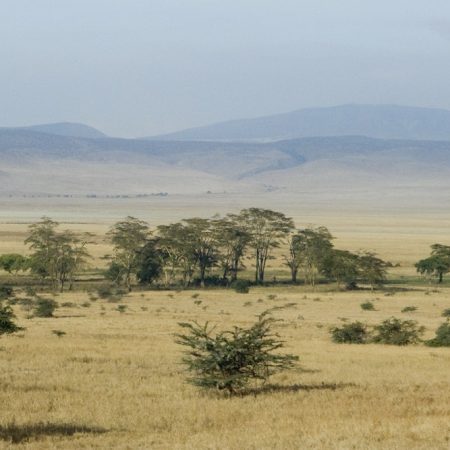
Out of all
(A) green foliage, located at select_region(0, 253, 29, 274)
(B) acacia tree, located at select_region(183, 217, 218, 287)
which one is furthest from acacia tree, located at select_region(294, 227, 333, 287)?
(A) green foliage, located at select_region(0, 253, 29, 274)

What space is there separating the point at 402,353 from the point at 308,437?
18.4 meters

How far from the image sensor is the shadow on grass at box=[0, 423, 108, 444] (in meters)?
17.0

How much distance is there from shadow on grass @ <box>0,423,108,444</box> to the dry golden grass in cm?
10

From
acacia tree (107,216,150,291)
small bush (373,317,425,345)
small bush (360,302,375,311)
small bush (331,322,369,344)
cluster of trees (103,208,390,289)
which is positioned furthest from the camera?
acacia tree (107,216,150,291)

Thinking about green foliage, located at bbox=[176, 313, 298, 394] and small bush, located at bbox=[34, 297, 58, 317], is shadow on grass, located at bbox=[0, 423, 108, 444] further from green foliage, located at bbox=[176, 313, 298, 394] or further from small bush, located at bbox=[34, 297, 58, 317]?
small bush, located at bbox=[34, 297, 58, 317]

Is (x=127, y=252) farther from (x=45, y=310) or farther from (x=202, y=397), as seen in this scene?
(x=202, y=397)

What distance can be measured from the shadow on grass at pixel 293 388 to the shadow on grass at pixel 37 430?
5.70 metres

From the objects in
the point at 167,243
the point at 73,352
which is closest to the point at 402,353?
the point at 73,352

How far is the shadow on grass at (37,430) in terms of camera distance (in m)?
17.0

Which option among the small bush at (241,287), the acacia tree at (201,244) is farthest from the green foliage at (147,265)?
the small bush at (241,287)

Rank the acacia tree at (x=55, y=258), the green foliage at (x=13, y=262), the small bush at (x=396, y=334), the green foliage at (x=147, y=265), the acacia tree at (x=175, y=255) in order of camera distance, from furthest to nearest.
→ the green foliage at (x=13, y=262) < the green foliage at (x=147, y=265) < the acacia tree at (x=175, y=255) < the acacia tree at (x=55, y=258) < the small bush at (x=396, y=334)

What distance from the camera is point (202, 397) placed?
74.8ft

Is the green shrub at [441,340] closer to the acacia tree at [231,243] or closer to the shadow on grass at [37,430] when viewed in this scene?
the shadow on grass at [37,430]

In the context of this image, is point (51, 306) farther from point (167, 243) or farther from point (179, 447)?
point (179, 447)
